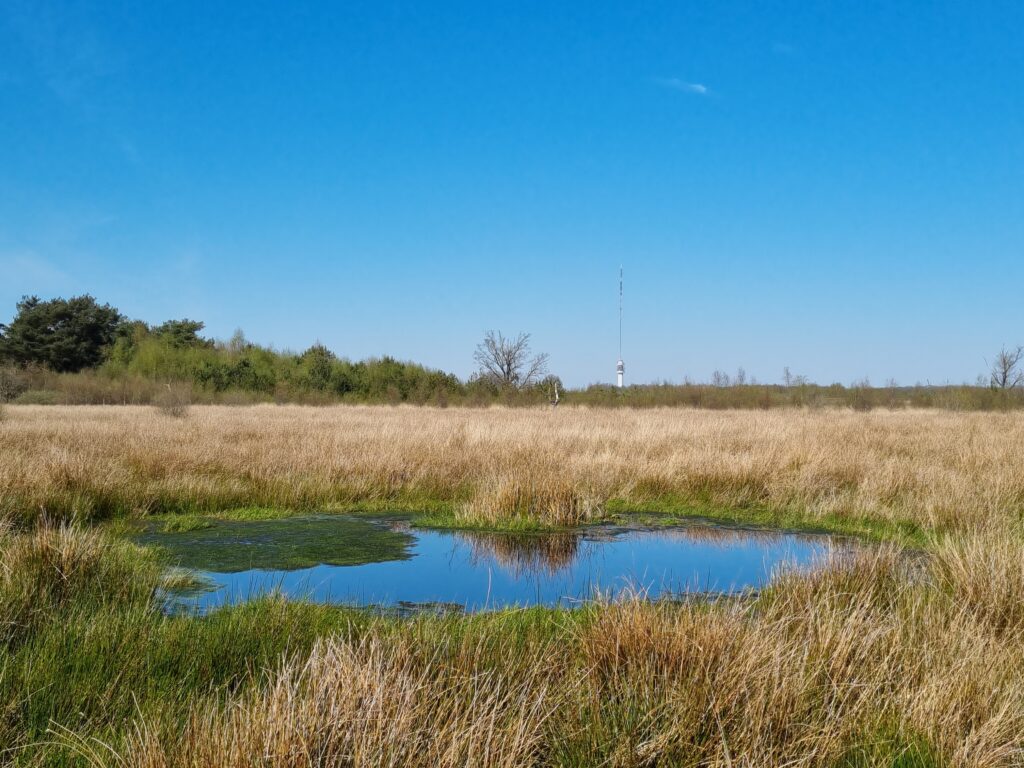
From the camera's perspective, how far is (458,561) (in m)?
7.08

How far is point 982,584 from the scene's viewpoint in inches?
181

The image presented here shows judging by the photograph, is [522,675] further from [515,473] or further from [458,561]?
[515,473]

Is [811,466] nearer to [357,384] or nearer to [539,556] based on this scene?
[539,556]

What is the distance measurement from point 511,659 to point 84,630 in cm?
223

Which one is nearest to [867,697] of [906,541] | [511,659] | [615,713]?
[615,713]

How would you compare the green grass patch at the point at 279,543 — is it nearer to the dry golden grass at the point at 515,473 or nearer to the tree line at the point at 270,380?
the dry golden grass at the point at 515,473

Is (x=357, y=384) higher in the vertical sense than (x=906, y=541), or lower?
higher

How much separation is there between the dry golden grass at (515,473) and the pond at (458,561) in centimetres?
94

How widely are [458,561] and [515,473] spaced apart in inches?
125

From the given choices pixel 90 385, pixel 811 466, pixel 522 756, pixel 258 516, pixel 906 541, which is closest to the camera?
pixel 522 756

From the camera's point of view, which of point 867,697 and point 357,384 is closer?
point 867,697

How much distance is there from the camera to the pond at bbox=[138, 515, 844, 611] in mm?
5645

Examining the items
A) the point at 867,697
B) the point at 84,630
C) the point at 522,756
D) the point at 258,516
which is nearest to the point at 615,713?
the point at 522,756

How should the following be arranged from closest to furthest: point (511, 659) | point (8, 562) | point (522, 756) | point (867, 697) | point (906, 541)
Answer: point (522, 756) → point (867, 697) → point (511, 659) → point (8, 562) → point (906, 541)
